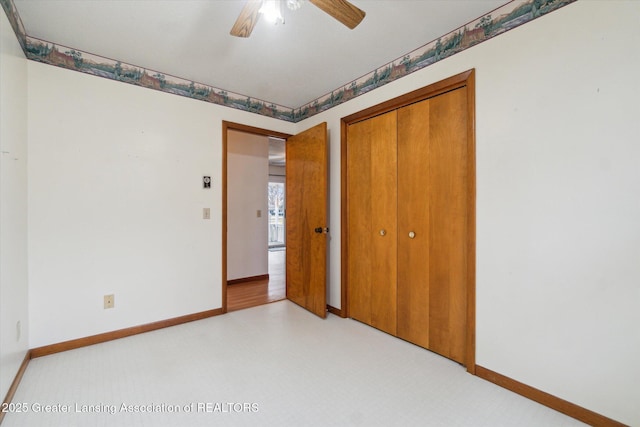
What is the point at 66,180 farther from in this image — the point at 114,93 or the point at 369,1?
the point at 369,1

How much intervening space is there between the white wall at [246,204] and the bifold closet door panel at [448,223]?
3005 mm

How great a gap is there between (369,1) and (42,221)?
2839 millimetres

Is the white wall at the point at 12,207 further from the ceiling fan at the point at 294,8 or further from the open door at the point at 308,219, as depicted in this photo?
the open door at the point at 308,219

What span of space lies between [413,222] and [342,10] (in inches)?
63.0

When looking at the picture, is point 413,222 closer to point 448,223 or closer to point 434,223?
point 434,223

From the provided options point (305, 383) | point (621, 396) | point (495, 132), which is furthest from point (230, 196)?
point (621, 396)

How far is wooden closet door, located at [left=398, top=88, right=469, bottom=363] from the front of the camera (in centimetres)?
205

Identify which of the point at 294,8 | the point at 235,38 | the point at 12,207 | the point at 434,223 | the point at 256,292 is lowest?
the point at 256,292

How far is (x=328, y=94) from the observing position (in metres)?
3.18

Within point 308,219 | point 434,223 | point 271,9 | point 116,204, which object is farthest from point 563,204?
point 116,204

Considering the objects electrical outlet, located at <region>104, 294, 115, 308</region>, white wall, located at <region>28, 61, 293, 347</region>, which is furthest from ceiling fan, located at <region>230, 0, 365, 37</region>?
electrical outlet, located at <region>104, 294, 115, 308</region>

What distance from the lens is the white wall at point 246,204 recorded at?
4.38 m

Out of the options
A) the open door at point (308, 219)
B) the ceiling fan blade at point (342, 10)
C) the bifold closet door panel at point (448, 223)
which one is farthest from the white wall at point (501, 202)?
the ceiling fan blade at point (342, 10)

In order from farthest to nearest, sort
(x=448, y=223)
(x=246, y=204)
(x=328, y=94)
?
1. (x=246, y=204)
2. (x=328, y=94)
3. (x=448, y=223)
